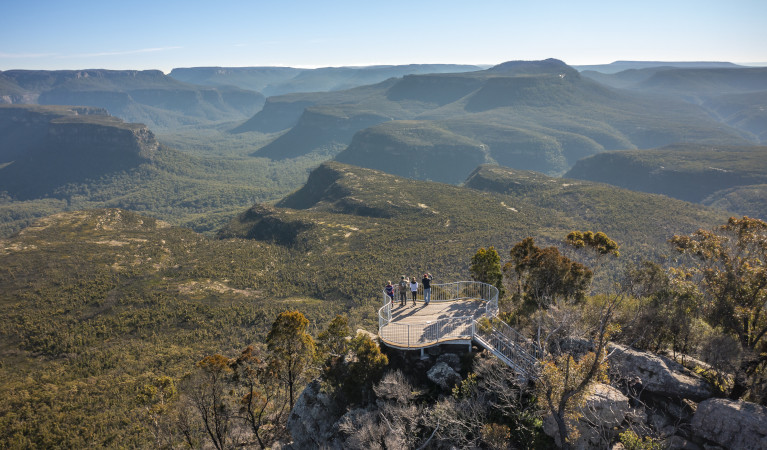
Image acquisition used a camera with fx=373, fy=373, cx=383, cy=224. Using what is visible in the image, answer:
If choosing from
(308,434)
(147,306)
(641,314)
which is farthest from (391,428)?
(147,306)

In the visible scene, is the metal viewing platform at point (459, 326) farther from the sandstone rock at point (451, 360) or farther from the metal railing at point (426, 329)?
the sandstone rock at point (451, 360)

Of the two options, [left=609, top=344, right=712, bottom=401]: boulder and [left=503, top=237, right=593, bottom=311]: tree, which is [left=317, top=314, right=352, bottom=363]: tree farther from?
[left=609, top=344, right=712, bottom=401]: boulder

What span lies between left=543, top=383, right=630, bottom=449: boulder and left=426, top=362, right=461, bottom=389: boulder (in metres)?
5.72

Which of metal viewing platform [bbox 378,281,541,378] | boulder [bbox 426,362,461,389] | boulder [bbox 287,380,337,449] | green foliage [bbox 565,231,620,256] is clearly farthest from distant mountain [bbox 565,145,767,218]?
boulder [bbox 287,380,337,449]

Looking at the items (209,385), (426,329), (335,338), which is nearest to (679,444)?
(426,329)

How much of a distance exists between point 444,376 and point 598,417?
26.9ft

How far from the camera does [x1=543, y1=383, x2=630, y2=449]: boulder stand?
61.0 feet

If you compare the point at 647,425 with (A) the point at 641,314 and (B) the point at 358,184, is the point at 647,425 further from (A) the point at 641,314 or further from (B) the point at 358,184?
(B) the point at 358,184

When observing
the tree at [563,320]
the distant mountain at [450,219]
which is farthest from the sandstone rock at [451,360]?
the distant mountain at [450,219]

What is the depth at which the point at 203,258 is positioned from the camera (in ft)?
287

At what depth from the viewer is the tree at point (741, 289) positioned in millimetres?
18859

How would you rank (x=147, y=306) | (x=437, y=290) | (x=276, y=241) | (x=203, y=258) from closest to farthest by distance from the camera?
(x=437, y=290)
(x=147, y=306)
(x=203, y=258)
(x=276, y=241)

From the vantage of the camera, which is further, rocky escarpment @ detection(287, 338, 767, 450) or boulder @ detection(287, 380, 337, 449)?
boulder @ detection(287, 380, 337, 449)

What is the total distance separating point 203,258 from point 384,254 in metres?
42.5
